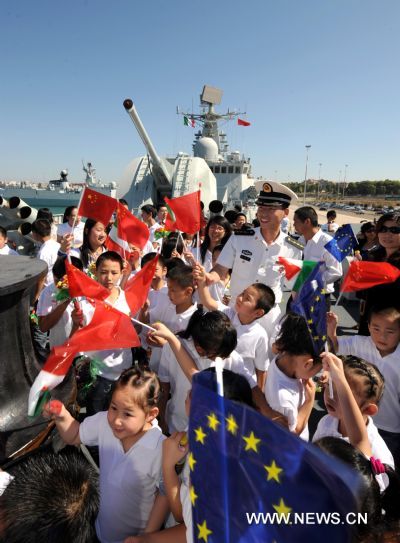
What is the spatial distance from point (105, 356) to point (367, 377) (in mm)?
1566

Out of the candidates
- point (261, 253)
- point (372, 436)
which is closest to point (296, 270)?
point (261, 253)

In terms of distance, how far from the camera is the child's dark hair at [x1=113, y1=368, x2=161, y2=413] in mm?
1542

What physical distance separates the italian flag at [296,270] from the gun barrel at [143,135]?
23.4 ft

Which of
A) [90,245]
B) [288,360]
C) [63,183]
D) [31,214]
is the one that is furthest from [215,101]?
[63,183]

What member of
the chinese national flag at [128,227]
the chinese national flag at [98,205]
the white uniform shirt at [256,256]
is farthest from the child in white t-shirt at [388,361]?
the chinese national flag at [98,205]

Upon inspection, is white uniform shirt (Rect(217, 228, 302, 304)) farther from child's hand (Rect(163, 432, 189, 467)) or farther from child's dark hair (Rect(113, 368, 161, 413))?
child's hand (Rect(163, 432, 189, 467))

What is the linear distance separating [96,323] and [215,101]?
25.8 metres

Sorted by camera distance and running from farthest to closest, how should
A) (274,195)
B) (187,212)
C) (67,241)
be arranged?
(187,212)
(67,241)
(274,195)

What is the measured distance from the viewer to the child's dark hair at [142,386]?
A: 60.7 inches

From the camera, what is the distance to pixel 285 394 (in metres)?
1.91

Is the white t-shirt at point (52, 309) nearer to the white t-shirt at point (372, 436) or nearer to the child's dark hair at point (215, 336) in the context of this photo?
the child's dark hair at point (215, 336)

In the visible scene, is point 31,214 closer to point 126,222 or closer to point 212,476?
point 126,222

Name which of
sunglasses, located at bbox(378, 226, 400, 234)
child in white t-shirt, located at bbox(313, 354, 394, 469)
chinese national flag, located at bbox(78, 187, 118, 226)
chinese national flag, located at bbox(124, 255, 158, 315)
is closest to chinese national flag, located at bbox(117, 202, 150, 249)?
chinese national flag, located at bbox(78, 187, 118, 226)

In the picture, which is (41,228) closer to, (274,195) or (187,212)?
(187,212)
